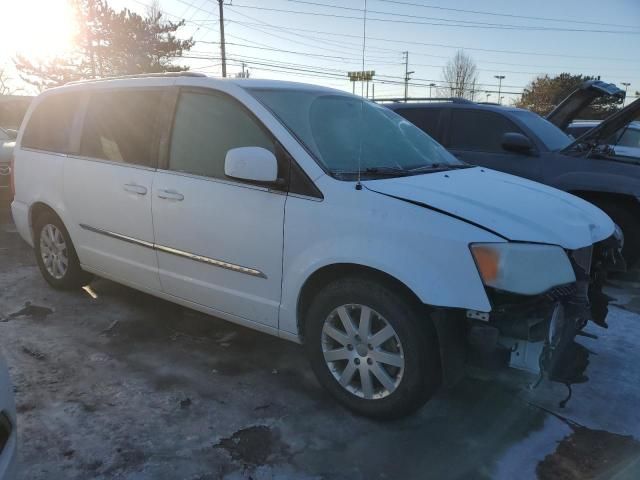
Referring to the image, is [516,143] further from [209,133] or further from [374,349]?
[374,349]

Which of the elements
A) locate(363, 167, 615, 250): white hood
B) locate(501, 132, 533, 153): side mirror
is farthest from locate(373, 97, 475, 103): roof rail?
locate(363, 167, 615, 250): white hood

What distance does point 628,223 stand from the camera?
4984 mm

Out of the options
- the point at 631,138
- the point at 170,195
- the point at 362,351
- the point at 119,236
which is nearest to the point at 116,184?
the point at 119,236

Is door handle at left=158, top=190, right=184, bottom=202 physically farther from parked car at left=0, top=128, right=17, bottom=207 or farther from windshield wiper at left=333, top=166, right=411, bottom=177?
parked car at left=0, top=128, right=17, bottom=207

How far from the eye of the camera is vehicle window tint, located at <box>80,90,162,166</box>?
3664mm

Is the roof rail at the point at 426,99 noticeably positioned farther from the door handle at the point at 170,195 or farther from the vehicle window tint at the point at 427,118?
the door handle at the point at 170,195

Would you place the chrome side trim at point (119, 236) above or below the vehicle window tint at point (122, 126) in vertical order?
below

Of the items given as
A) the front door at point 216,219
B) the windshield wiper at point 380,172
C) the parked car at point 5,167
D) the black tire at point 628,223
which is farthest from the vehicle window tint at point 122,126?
the parked car at point 5,167

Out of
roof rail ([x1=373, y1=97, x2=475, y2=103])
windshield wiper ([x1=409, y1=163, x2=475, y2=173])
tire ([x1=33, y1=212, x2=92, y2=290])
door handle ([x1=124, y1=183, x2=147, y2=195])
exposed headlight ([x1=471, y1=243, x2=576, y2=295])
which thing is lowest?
tire ([x1=33, y1=212, x2=92, y2=290])

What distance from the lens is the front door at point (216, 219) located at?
3020 millimetres

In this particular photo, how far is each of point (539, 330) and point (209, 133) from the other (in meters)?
2.23

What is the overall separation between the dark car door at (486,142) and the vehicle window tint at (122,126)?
3.63m

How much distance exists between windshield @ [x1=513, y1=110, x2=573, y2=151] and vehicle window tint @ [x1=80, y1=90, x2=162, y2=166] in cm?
409

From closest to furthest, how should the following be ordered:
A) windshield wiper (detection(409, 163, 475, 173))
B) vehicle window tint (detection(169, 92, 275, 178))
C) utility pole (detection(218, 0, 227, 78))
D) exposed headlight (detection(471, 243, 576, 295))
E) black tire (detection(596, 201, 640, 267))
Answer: exposed headlight (detection(471, 243, 576, 295)) → vehicle window tint (detection(169, 92, 275, 178)) → windshield wiper (detection(409, 163, 475, 173)) → black tire (detection(596, 201, 640, 267)) → utility pole (detection(218, 0, 227, 78))
